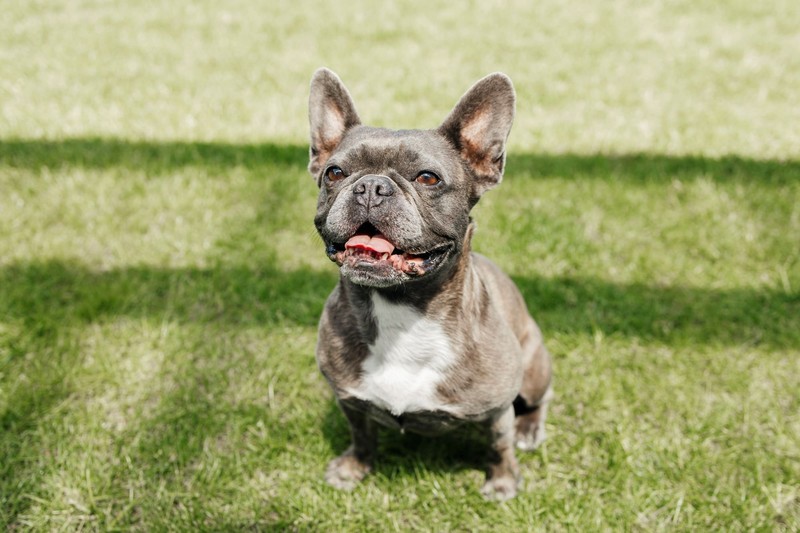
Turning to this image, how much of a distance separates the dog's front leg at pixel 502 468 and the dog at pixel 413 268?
0.11 ft

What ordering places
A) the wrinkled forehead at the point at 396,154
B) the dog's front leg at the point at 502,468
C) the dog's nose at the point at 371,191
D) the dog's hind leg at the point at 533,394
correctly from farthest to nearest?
the dog's hind leg at the point at 533,394 → the dog's front leg at the point at 502,468 → the wrinkled forehead at the point at 396,154 → the dog's nose at the point at 371,191

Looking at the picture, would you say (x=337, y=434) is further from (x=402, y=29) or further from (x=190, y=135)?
(x=402, y=29)

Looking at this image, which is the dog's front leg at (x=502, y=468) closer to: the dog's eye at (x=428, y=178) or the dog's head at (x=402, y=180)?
the dog's head at (x=402, y=180)

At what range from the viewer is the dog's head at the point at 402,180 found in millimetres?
2250

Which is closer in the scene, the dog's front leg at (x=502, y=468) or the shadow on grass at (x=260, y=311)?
the dog's front leg at (x=502, y=468)

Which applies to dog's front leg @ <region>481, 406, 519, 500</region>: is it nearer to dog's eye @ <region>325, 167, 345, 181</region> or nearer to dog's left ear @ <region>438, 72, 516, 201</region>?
dog's left ear @ <region>438, 72, 516, 201</region>

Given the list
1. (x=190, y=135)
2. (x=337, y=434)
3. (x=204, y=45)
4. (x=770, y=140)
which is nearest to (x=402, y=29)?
(x=204, y=45)

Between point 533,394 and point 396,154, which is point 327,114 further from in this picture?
point 533,394

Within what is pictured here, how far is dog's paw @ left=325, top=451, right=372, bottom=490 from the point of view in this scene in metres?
3.11

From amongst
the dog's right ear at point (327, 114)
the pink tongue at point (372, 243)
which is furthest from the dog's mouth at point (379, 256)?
the dog's right ear at point (327, 114)

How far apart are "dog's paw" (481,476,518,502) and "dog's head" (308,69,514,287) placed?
1248mm

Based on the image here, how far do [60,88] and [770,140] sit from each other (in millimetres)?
7462

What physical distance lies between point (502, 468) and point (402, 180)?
1571 mm

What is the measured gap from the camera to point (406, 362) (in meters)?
2.60
